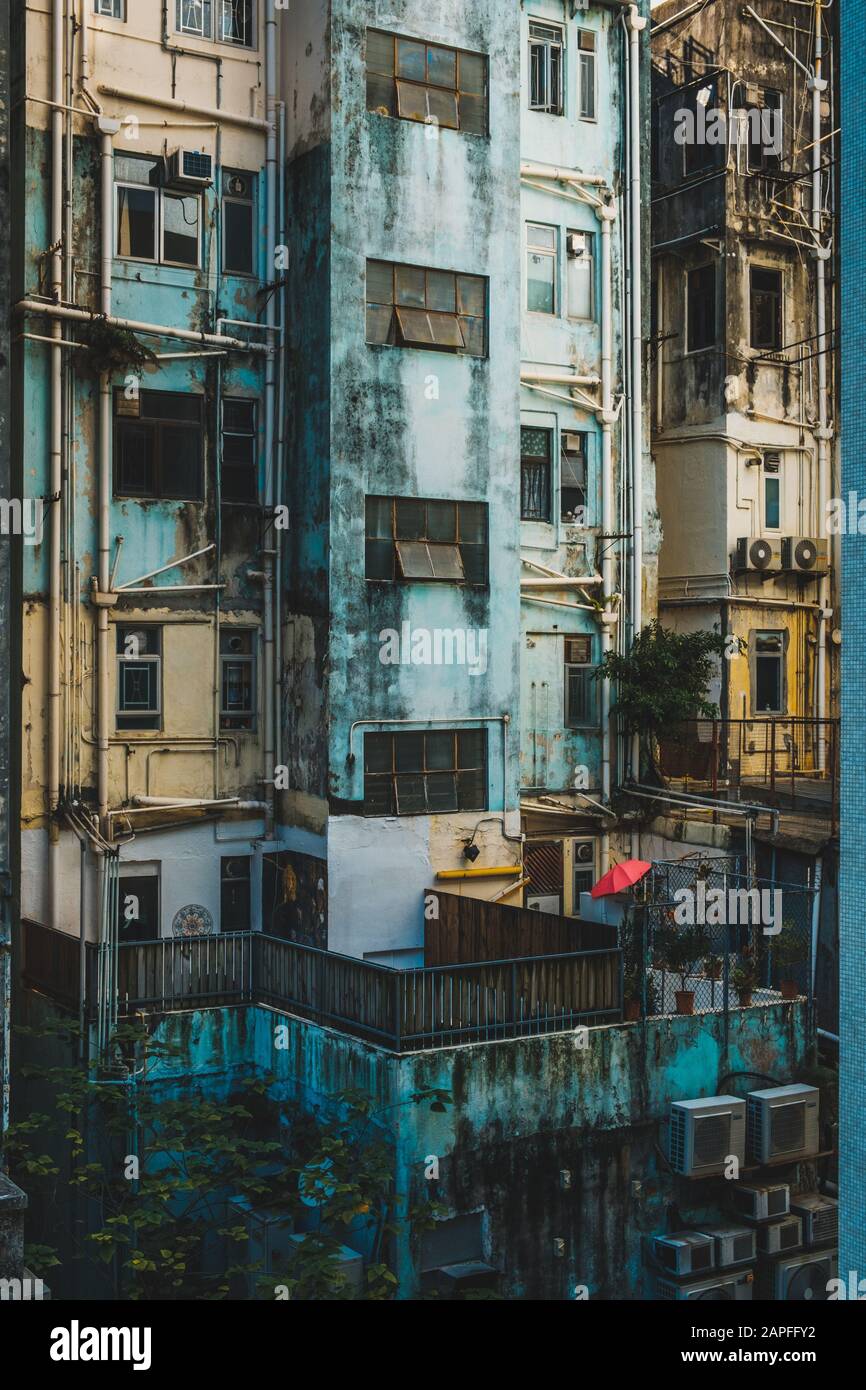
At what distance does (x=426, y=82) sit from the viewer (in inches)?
806

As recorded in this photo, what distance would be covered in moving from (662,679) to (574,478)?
3.46 m

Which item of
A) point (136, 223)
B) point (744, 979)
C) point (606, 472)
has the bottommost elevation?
point (744, 979)

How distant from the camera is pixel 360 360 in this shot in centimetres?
1988

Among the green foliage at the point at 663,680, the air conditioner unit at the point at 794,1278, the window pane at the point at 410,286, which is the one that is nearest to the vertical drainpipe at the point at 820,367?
the green foliage at the point at 663,680

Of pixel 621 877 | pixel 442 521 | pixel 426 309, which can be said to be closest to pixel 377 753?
pixel 442 521

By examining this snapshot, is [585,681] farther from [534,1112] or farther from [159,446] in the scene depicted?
[534,1112]

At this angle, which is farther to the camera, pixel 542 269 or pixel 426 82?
pixel 542 269

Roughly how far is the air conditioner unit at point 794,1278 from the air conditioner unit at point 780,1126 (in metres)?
1.09

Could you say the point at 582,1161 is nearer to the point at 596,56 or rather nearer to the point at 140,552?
the point at 140,552

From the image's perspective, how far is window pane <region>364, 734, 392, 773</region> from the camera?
65.6ft

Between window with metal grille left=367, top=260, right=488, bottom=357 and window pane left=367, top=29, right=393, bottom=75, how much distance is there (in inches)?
103

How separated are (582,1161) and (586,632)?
9.42 metres
